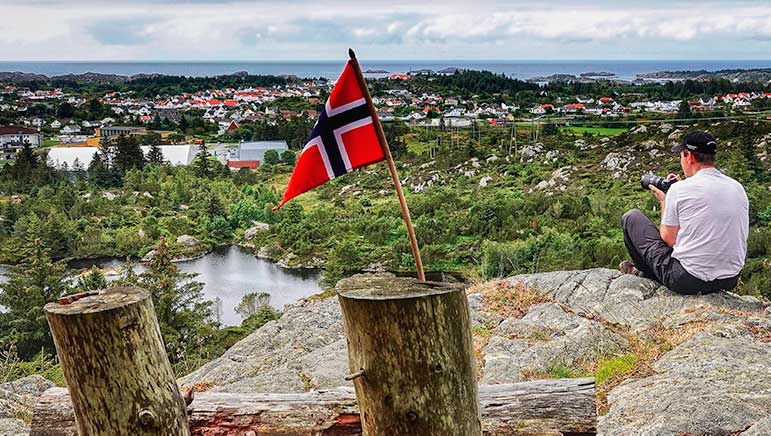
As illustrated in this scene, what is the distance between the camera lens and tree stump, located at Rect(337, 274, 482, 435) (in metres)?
2.15

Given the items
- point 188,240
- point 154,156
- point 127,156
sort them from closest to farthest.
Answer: point 188,240 < point 127,156 < point 154,156

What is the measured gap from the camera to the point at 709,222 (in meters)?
4.98

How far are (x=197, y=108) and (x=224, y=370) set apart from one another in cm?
9636

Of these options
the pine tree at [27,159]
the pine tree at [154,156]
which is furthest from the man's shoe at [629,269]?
the pine tree at [27,159]

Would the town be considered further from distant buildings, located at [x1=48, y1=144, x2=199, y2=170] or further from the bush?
the bush

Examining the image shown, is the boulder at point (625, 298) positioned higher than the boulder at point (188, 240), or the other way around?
the boulder at point (625, 298)

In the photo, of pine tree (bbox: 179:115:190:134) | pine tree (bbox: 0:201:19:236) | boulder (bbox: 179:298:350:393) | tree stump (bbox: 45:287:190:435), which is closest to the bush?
boulder (bbox: 179:298:350:393)

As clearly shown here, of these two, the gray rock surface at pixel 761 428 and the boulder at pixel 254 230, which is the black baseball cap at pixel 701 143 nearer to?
the gray rock surface at pixel 761 428

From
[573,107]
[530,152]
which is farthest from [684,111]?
[573,107]

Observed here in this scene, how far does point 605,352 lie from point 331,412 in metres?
2.31

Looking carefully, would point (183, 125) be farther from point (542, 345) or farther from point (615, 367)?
point (615, 367)

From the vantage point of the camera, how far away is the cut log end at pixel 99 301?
2305mm

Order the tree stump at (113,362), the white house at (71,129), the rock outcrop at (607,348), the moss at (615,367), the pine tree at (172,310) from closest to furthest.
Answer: the tree stump at (113,362) → the rock outcrop at (607,348) → the moss at (615,367) → the pine tree at (172,310) → the white house at (71,129)

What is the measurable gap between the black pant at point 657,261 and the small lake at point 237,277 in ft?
63.2
